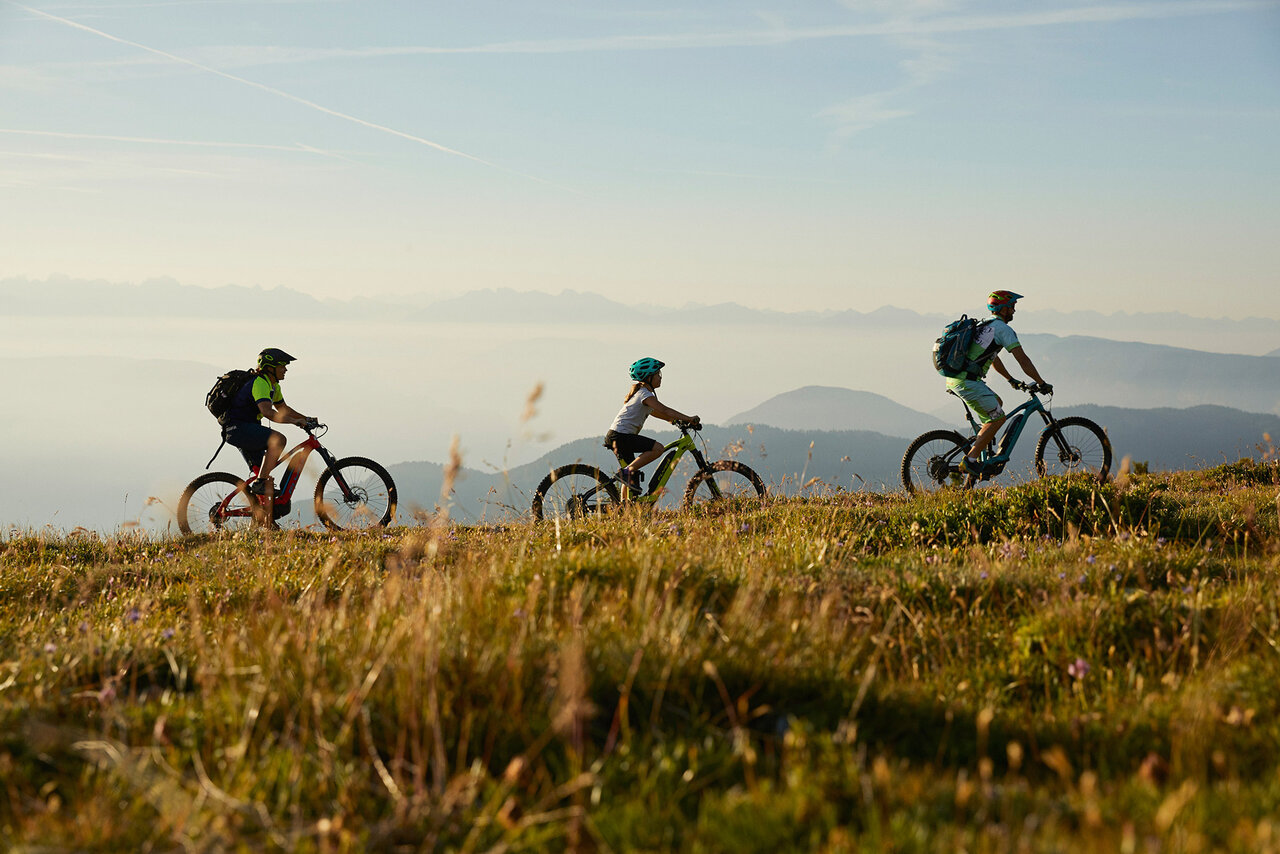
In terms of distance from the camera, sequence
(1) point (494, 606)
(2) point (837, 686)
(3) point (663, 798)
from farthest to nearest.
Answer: (1) point (494, 606), (2) point (837, 686), (3) point (663, 798)

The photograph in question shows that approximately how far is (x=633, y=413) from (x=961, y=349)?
201 inches

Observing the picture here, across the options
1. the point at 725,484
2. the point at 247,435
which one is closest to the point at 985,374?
the point at 725,484

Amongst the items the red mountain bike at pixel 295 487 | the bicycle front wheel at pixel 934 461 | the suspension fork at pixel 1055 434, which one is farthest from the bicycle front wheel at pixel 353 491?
the suspension fork at pixel 1055 434

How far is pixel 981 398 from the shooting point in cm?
1342

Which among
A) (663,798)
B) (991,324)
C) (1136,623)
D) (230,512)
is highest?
(991,324)

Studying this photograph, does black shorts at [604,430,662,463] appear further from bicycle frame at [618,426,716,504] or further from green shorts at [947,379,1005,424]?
green shorts at [947,379,1005,424]

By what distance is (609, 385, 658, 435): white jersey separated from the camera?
40.3ft

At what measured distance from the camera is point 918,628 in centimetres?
479

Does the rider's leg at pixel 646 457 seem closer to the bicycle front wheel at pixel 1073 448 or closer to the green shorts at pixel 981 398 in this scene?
the green shorts at pixel 981 398

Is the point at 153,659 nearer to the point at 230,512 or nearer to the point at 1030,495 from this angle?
the point at 1030,495

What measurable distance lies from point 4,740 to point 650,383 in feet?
31.1

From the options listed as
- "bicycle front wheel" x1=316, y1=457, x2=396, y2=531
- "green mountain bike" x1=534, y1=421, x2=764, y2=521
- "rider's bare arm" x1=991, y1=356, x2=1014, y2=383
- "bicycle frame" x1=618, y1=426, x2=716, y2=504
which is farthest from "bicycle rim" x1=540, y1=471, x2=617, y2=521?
"rider's bare arm" x1=991, y1=356, x2=1014, y2=383

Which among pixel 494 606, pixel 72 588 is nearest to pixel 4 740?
pixel 494 606

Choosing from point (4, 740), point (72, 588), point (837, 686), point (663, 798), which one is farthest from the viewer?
point (72, 588)
